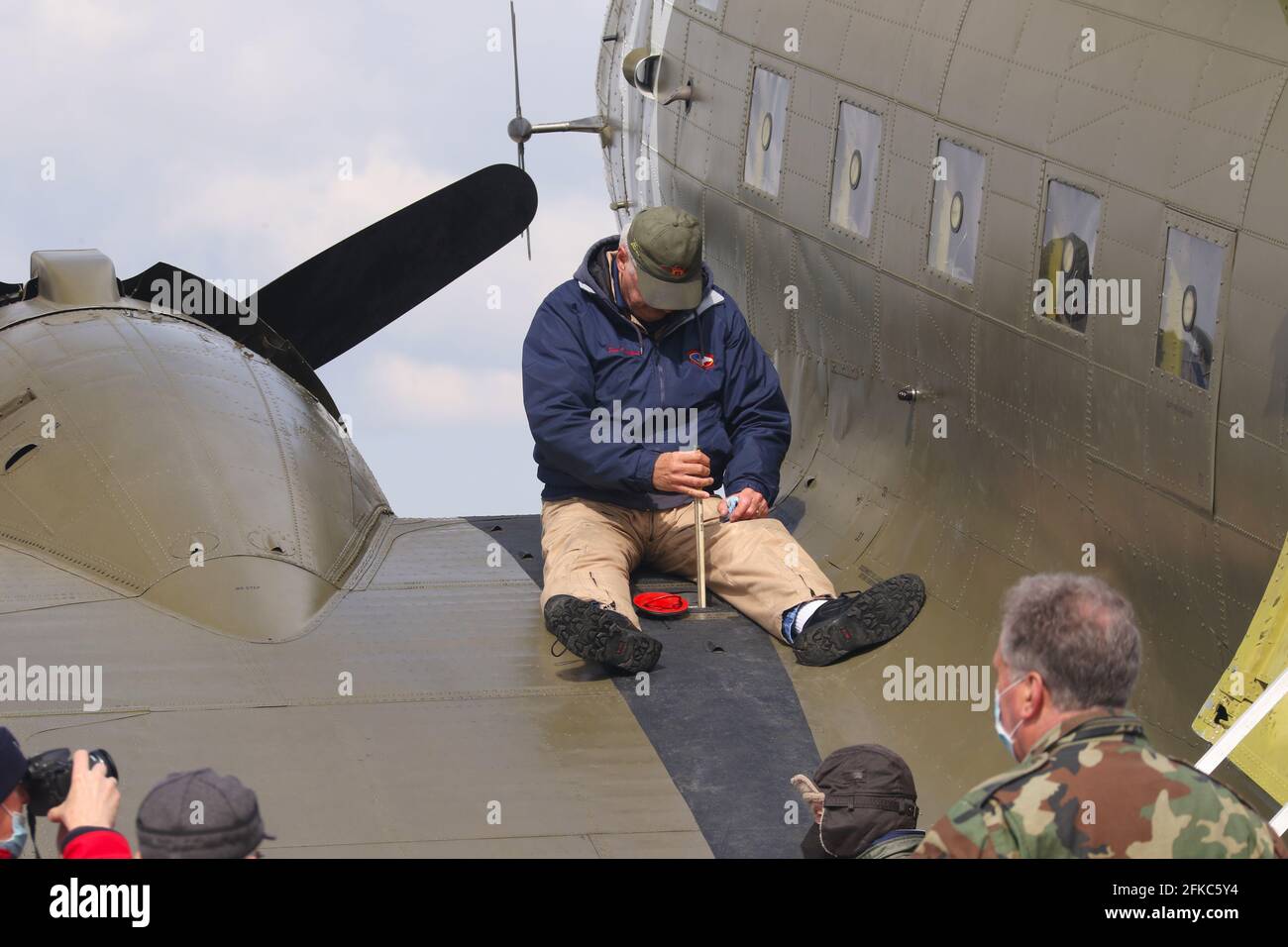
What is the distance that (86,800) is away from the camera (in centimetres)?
388

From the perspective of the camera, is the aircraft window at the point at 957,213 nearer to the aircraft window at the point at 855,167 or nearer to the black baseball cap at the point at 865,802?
the aircraft window at the point at 855,167

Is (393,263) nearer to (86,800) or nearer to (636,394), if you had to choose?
(636,394)

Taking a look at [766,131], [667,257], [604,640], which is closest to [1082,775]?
[604,640]

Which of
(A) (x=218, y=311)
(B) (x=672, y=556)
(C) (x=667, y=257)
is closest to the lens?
(C) (x=667, y=257)

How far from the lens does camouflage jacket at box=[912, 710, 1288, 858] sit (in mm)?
3332

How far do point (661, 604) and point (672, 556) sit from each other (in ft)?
1.40

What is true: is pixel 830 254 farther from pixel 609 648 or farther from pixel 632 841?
pixel 632 841

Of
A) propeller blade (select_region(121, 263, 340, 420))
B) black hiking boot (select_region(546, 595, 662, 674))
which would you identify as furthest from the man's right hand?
propeller blade (select_region(121, 263, 340, 420))

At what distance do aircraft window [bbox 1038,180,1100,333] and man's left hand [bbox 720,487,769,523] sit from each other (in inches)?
72.3

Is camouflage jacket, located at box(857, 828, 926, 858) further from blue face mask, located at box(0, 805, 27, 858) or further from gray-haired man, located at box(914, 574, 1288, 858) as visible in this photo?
blue face mask, located at box(0, 805, 27, 858)

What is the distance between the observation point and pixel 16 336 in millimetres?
10336
